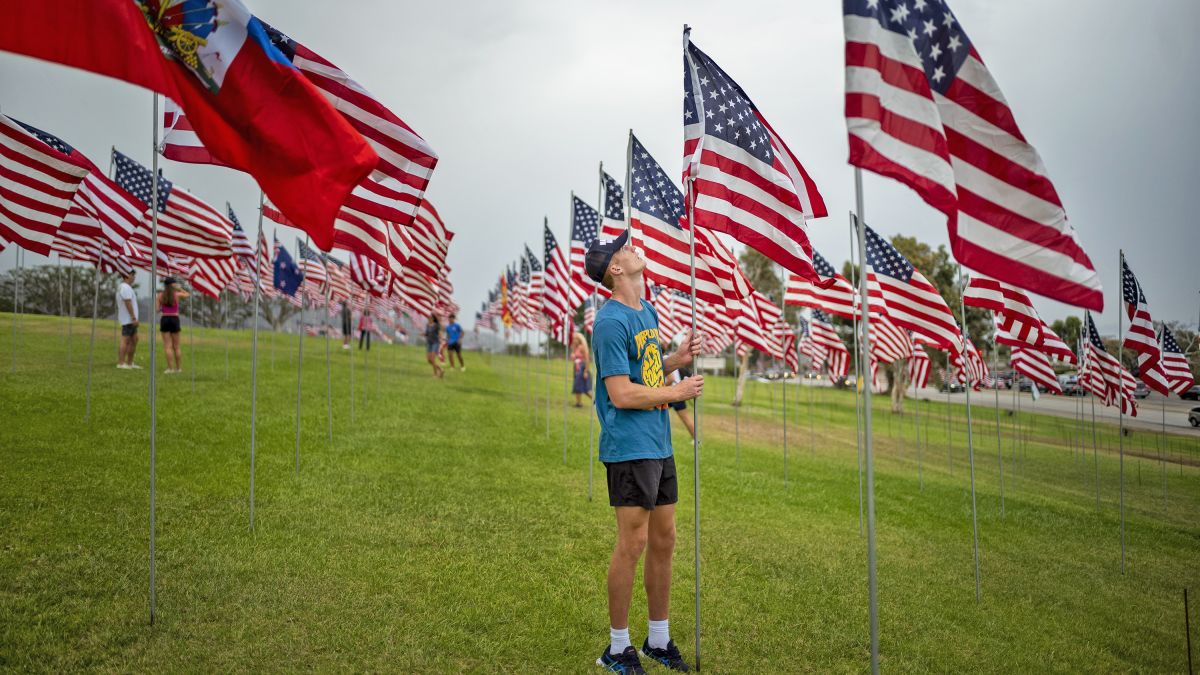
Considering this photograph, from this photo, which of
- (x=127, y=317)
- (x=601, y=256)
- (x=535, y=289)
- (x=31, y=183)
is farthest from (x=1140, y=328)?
(x=127, y=317)

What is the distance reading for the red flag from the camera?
3.60m

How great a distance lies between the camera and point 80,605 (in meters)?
4.84

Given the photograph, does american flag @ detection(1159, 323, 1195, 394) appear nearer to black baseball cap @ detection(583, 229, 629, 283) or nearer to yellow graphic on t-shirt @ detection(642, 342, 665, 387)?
yellow graphic on t-shirt @ detection(642, 342, 665, 387)

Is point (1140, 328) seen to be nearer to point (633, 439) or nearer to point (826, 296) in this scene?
point (826, 296)

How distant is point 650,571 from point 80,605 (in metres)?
3.94

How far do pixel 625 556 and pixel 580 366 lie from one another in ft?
56.4

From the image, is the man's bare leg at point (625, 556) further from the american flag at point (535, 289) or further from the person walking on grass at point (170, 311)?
the american flag at point (535, 289)

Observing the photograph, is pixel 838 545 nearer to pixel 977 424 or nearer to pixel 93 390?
pixel 93 390

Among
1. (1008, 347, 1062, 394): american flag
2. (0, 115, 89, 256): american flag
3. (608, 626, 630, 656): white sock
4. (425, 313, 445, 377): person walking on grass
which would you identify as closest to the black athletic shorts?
(608, 626, 630, 656): white sock

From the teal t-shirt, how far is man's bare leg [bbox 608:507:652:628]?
358 millimetres

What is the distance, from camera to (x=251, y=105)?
12.2 ft

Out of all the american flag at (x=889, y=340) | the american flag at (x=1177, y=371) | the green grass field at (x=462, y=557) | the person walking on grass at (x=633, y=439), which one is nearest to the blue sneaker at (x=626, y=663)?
the person walking on grass at (x=633, y=439)

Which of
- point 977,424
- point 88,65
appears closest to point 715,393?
point 977,424

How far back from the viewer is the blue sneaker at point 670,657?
4.59 metres
